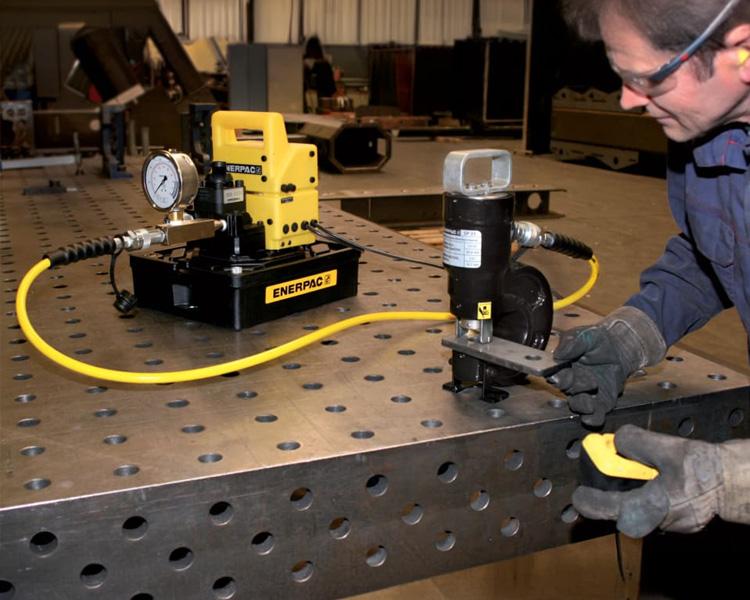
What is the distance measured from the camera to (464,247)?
100 cm

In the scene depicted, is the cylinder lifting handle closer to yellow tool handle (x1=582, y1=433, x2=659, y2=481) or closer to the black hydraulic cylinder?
the black hydraulic cylinder

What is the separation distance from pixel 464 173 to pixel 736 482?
1.46 ft

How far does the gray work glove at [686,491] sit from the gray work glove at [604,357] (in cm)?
12

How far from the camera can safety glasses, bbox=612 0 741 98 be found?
2.91 feet

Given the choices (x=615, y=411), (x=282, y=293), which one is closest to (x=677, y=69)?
(x=615, y=411)

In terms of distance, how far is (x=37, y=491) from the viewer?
30.5 inches

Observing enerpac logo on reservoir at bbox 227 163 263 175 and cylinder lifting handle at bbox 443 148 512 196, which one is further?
enerpac logo on reservoir at bbox 227 163 263 175

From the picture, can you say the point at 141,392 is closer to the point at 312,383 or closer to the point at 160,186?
the point at 312,383

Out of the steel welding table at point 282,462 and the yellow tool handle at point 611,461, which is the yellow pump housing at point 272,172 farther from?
the yellow tool handle at point 611,461

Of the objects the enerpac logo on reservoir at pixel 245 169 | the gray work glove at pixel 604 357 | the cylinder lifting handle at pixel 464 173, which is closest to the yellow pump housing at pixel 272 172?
the enerpac logo on reservoir at pixel 245 169

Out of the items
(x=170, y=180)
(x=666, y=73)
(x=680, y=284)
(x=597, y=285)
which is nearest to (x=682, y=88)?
(x=666, y=73)

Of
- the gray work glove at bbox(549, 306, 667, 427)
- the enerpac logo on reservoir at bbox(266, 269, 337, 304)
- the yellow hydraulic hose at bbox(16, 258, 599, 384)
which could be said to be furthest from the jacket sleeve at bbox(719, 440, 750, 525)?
the enerpac logo on reservoir at bbox(266, 269, 337, 304)

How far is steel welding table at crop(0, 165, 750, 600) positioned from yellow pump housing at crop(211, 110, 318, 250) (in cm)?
18

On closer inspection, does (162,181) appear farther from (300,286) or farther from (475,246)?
(475,246)
